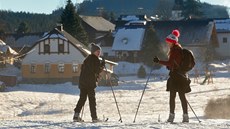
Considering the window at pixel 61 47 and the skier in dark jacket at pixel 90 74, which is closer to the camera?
the skier in dark jacket at pixel 90 74

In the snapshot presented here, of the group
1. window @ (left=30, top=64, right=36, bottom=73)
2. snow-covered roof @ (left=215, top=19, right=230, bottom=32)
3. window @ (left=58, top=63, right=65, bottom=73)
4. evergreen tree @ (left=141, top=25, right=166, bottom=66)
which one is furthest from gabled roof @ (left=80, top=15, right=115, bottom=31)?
window @ (left=30, top=64, right=36, bottom=73)

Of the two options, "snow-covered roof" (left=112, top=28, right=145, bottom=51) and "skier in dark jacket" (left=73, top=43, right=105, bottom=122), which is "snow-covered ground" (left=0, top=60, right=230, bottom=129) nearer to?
"skier in dark jacket" (left=73, top=43, right=105, bottom=122)

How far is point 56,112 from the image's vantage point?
92.9 ft

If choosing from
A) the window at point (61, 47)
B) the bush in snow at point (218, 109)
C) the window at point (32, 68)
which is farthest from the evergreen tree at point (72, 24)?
the bush in snow at point (218, 109)

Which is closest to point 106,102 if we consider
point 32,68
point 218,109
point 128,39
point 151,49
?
point 218,109

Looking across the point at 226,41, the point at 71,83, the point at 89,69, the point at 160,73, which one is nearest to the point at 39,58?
the point at 71,83

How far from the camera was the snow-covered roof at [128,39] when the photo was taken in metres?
70.8

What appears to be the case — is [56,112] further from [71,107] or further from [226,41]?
[226,41]

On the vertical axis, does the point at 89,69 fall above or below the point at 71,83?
above

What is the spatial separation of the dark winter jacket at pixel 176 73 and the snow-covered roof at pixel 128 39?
190 ft

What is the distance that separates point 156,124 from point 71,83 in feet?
129

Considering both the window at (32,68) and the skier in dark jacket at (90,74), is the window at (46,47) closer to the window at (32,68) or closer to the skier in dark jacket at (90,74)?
the window at (32,68)

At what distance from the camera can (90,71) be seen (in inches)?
468

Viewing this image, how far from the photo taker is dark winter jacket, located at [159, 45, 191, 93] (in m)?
11.6
